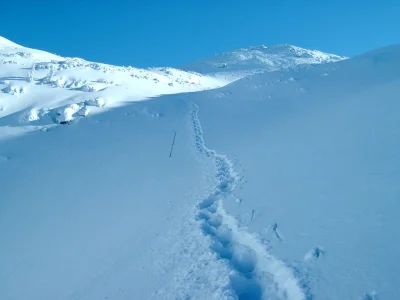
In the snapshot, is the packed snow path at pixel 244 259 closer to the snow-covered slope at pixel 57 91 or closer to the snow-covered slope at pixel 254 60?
the snow-covered slope at pixel 57 91

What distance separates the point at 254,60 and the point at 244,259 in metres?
69.1

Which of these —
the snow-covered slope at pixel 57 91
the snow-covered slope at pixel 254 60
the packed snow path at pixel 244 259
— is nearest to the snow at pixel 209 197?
the packed snow path at pixel 244 259

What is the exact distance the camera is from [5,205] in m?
10.8

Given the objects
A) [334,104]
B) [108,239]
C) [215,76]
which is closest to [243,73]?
[215,76]

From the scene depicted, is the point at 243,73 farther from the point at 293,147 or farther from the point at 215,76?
the point at 293,147

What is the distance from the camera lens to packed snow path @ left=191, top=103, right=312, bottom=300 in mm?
5039

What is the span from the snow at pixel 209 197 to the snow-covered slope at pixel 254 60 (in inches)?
1572

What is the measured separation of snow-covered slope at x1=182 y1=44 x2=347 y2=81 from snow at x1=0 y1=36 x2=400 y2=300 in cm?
3994

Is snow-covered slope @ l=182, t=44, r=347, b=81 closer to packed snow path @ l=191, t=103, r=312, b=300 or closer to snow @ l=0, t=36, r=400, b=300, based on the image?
snow @ l=0, t=36, r=400, b=300

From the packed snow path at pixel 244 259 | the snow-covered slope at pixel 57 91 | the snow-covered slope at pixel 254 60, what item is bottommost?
the packed snow path at pixel 244 259

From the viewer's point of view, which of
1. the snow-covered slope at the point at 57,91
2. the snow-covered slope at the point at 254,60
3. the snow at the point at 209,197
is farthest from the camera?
the snow-covered slope at the point at 254,60

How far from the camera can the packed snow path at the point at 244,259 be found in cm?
504

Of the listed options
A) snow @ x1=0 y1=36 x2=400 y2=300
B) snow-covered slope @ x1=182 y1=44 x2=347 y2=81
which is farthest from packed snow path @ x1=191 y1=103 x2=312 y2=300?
snow-covered slope @ x1=182 y1=44 x2=347 y2=81

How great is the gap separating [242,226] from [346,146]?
5.13 m
